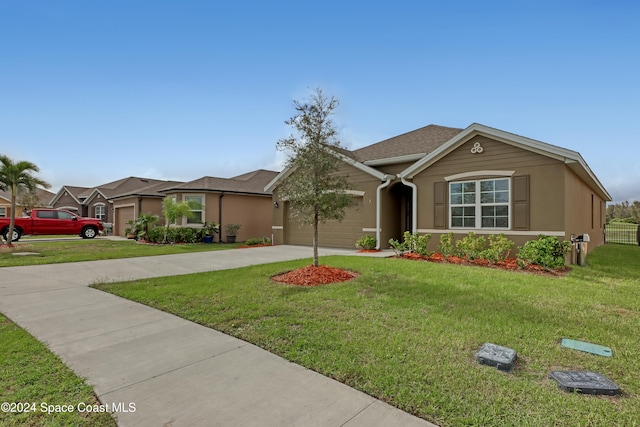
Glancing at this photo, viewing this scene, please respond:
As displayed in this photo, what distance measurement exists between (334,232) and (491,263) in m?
7.03

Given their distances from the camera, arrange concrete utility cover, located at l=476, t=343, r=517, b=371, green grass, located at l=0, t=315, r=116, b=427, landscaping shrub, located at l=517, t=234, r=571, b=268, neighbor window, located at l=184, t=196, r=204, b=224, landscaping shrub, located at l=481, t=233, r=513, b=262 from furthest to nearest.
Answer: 1. neighbor window, located at l=184, t=196, r=204, b=224
2. landscaping shrub, located at l=481, t=233, r=513, b=262
3. landscaping shrub, located at l=517, t=234, r=571, b=268
4. concrete utility cover, located at l=476, t=343, r=517, b=371
5. green grass, located at l=0, t=315, r=116, b=427

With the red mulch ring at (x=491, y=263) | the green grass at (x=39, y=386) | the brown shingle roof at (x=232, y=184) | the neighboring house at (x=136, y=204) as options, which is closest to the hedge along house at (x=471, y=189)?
the red mulch ring at (x=491, y=263)

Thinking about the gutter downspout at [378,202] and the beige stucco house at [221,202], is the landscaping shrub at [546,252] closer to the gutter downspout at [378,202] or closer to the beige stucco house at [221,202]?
the gutter downspout at [378,202]

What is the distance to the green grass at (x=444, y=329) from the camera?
2516mm

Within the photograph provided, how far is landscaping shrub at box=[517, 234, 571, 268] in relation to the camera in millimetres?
8391

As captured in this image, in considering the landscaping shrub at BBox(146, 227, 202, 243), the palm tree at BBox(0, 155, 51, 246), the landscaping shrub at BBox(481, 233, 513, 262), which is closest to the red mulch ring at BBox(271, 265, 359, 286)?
the landscaping shrub at BBox(481, 233, 513, 262)

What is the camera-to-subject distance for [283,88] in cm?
1239

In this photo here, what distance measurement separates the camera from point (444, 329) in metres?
4.06

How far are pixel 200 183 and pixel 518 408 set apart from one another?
19.1 metres

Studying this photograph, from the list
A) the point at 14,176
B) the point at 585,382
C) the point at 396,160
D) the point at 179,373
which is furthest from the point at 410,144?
the point at 14,176

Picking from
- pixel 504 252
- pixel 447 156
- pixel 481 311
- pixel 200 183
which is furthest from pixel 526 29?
pixel 200 183

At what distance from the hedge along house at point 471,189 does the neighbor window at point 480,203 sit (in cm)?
3

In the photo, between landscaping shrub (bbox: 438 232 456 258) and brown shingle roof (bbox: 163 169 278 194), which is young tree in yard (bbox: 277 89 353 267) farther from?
brown shingle roof (bbox: 163 169 278 194)

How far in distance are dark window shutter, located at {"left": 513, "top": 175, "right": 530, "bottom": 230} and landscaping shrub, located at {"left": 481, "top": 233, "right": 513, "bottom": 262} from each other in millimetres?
590
